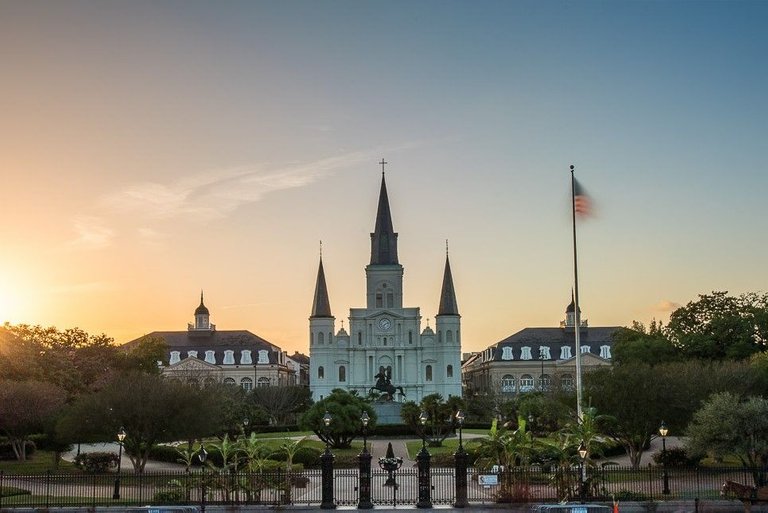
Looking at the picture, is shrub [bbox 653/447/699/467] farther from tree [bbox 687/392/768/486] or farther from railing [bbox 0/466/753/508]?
tree [bbox 687/392/768/486]

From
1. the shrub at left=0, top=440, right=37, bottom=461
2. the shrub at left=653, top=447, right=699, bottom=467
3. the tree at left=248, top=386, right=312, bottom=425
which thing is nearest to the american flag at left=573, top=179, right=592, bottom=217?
the shrub at left=653, top=447, right=699, bottom=467

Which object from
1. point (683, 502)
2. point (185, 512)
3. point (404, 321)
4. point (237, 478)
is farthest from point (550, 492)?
point (404, 321)

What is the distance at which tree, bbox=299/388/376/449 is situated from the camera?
55.2 meters

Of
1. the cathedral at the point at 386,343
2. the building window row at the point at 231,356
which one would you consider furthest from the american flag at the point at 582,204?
the building window row at the point at 231,356

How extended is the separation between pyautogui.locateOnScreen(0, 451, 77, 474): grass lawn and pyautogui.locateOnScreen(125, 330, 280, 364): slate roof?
77.8 m

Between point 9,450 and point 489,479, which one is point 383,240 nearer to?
point 9,450

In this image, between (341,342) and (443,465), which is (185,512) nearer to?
(443,465)

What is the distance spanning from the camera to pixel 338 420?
55094mm

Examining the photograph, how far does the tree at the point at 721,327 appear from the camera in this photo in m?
67.0

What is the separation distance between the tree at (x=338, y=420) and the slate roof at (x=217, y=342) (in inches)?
3040

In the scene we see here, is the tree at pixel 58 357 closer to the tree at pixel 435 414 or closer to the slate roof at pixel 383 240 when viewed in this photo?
Answer: the tree at pixel 435 414

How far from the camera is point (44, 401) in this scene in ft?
163

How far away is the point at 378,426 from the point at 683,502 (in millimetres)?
42183

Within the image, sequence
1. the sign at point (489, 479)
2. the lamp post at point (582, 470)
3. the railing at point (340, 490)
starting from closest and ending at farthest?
the lamp post at point (582, 470) → the sign at point (489, 479) → the railing at point (340, 490)
